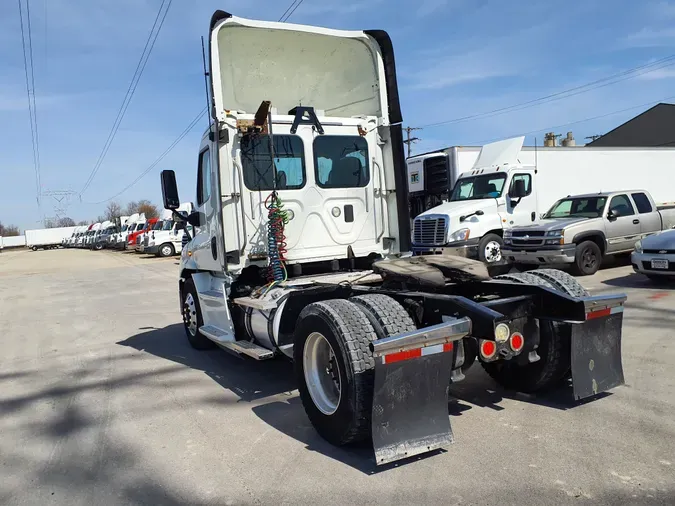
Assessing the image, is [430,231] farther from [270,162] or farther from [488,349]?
[488,349]

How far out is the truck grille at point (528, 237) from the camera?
12.3 metres

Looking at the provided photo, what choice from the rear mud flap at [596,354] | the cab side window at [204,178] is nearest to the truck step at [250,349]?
the cab side window at [204,178]

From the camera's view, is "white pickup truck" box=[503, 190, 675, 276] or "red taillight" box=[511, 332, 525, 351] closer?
"red taillight" box=[511, 332, 525, 351]

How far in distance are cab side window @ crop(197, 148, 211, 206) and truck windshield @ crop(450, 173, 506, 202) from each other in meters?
8.96

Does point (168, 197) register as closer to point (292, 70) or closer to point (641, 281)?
point (292, 70)

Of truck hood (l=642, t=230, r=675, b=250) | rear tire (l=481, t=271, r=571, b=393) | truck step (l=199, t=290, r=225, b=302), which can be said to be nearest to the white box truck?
truck step (l=199, t=290, r=225, b=302)

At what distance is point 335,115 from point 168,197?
2259mm

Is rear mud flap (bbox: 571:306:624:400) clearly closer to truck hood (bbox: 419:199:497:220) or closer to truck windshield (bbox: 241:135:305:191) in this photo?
truck windshield (bbox: 241:135:305:191)

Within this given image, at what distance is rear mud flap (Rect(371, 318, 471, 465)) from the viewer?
11.5 ft

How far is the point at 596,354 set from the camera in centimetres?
438

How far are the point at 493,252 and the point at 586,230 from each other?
2250 mm

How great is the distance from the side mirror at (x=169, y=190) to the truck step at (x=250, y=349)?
1.90 meters

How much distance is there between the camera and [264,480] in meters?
3.60

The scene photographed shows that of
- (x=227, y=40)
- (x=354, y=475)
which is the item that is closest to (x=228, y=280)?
(x=227, y=40)
